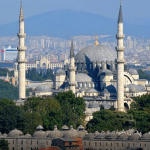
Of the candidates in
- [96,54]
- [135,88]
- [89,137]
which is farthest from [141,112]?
[96,54]

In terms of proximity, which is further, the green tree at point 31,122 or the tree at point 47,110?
the tree at point 47,110

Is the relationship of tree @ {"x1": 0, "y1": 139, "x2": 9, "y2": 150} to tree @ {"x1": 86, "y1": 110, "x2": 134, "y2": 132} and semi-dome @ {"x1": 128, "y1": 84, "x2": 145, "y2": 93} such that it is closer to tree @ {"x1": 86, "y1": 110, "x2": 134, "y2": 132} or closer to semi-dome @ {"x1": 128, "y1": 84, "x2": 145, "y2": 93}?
tree @ {"x1": 86, "y1": 110, "x2": 134, "y2": 132}

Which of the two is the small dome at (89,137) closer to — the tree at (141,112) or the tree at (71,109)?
the tree at (141,112)

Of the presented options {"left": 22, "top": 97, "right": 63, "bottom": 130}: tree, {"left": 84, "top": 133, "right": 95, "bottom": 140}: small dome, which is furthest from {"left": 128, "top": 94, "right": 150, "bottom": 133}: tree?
{"left": 84, "top": 133, "right": 95, "bottom": 140}: small dome

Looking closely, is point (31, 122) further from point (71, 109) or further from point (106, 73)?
point (106, 73)

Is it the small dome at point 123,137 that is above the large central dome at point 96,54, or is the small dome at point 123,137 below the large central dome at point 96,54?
below

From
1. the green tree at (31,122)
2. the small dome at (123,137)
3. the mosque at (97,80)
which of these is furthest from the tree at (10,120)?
the mosque at (97,80)

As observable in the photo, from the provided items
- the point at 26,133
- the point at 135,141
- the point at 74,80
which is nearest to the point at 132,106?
the point at 74,80

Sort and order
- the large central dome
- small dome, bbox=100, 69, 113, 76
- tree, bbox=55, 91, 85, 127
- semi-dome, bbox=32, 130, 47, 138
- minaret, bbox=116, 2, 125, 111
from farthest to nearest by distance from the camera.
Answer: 1. the large central dome
2. small dome, bbox=100, 69, 113, 76
3. minaret, bbox=116, 2, 125, 111
4. tree, bbox=55, 91, 85, 127
5. semi-dome, bbox=32, 130, 47, 138
